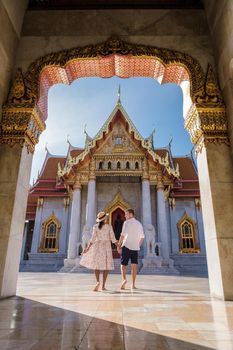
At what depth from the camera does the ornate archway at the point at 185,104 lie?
3.38m

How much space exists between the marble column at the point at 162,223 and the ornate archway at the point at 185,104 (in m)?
10.7

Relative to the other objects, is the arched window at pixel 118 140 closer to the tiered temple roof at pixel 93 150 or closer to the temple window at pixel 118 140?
the temple window at pixel 118 140

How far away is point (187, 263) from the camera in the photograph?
14914mm

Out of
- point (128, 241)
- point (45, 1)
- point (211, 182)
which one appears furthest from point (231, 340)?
point (45, 1)

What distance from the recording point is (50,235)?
16.6 m

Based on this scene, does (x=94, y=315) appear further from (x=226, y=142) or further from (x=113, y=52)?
(x=113, y=52)

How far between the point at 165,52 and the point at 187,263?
13198 mm

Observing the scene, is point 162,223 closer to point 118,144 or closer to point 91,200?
point 91,200

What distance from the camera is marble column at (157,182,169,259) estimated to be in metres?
14.0

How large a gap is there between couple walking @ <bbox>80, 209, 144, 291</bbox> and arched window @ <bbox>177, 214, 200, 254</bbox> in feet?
39.5

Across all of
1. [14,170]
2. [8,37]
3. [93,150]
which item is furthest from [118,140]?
[14,170]

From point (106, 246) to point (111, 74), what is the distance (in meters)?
3.24

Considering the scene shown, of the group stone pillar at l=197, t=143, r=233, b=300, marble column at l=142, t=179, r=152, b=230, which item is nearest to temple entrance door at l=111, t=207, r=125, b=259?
marble column at l=142, t=179, r=152, b=230

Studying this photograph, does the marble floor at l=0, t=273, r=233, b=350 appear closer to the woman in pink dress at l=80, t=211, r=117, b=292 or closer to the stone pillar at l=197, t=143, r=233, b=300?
the stone pillar at l=197, t=143, r=233, b=300
